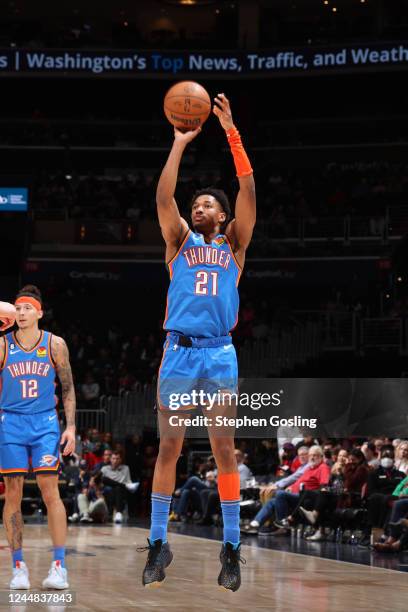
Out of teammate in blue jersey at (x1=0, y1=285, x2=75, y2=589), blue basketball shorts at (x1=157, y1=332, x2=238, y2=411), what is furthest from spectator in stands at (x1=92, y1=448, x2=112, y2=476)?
blue basketball shorts at (x1=157, y1=332, x2=238, y2=411)

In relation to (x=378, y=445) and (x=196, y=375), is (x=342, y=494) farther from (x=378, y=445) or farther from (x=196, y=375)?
(x=196, y=375)

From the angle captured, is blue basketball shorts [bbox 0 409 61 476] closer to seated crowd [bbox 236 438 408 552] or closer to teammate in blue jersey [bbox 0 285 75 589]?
teammate in blue jersey [bbox 0 285 75 589]

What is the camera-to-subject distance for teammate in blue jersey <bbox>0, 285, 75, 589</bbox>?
7793 mm

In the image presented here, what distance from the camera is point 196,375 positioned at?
6262 millimetres

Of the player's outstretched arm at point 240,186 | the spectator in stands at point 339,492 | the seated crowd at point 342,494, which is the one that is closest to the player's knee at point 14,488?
the player's outstretched arm at point 240,186

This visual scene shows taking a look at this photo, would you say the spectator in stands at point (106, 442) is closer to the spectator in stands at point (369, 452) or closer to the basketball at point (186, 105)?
the spectator in stands at point (369, 452)

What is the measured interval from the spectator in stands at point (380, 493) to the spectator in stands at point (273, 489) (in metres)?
1.43

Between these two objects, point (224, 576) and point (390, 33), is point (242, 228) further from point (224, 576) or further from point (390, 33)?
point (390, 33)

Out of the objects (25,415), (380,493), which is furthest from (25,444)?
(380,493)

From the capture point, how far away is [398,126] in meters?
31.2

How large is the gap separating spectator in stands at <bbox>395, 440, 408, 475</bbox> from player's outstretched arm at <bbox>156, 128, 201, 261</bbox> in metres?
7.08

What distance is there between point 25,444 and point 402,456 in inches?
244

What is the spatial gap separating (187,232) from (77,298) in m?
22.2

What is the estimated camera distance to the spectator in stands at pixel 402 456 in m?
12.6
